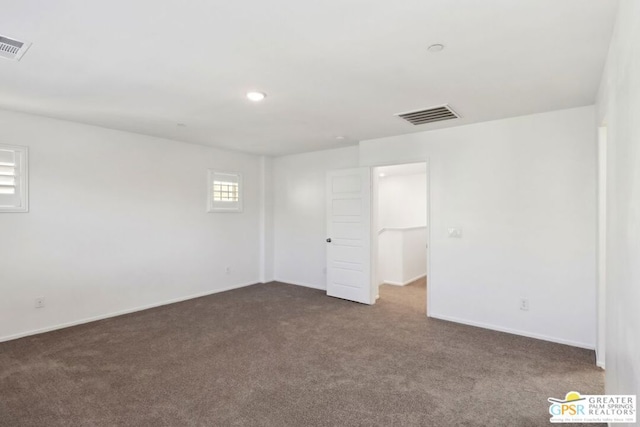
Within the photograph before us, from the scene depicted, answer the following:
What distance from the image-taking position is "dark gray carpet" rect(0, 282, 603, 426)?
224cm

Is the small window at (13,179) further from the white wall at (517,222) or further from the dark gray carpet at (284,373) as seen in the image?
the white wall at (517,222)

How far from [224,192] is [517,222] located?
4374 millimetres

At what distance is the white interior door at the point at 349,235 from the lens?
4.85 meters

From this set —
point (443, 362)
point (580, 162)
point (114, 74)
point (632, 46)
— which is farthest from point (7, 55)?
point (580, 162)

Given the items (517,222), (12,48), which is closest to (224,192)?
(12,48)

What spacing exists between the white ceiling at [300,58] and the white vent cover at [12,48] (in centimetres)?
5

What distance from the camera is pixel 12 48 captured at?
2162 millimetres

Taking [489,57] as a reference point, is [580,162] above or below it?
below

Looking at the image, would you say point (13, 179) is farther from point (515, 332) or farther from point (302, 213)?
point (515, 332)

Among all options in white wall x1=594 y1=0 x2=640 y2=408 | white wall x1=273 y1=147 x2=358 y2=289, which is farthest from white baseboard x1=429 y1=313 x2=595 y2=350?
white wall x1=273 y1=147 x2=358 y2=289

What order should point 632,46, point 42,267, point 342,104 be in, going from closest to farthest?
1. point 632,46
2. point 342,104
3. point 42,267

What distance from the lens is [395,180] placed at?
8.37 metres

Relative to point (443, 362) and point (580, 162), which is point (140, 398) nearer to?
point (443, 362)

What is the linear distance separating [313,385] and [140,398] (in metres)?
1.29
